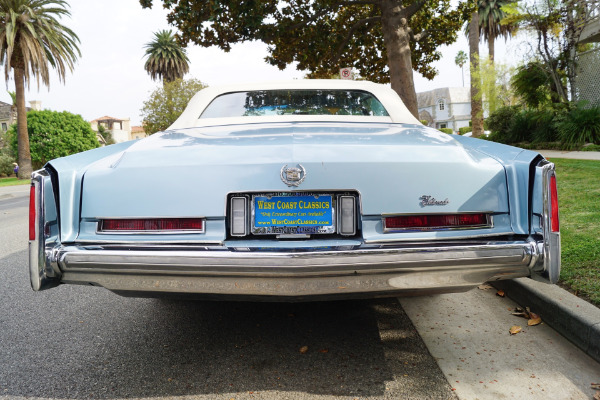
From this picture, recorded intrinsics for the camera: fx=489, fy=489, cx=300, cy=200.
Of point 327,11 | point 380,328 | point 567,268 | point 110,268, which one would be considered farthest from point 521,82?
point 110,268

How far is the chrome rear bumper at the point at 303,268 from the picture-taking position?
2.13 meters

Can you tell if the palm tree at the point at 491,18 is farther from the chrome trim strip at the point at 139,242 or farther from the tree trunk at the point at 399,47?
the chrome trim strip at the point at 139,242

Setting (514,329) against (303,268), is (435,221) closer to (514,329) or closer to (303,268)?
(303,268)

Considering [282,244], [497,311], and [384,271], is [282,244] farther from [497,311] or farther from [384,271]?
[497,311]

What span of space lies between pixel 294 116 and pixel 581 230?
3.10 meters

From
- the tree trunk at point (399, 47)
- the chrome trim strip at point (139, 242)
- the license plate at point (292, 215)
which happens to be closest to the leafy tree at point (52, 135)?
the tree trunk at point (399, 47)

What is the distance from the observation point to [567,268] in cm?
368

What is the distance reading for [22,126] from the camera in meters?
29.0

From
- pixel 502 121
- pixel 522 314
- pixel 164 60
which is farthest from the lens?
pixel 164 60

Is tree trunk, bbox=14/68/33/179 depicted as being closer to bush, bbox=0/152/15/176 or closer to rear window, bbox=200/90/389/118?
bush, bbox=0/152/15/176

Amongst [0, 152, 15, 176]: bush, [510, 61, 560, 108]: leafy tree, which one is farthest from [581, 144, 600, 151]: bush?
[0, 152, 15, 176]: bush

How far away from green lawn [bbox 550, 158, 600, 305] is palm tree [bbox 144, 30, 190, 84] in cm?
5345

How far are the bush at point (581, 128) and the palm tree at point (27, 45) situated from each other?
89.8ft

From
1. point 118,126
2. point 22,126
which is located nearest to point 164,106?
point 22,126
